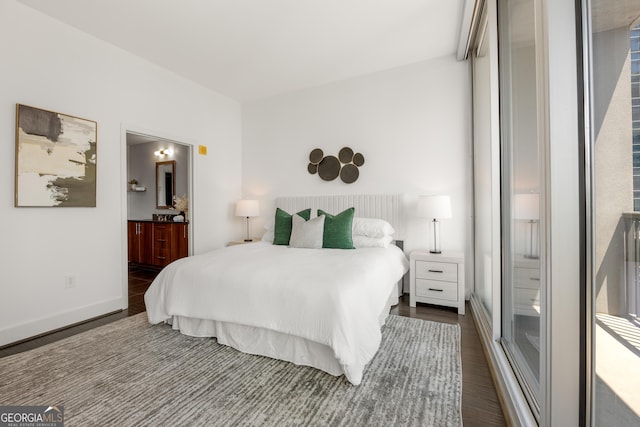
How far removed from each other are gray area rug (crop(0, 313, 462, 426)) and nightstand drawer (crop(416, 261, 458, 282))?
2.52ft

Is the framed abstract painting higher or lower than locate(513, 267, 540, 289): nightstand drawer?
higher

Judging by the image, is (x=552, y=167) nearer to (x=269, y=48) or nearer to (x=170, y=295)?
(x=170, y=295)

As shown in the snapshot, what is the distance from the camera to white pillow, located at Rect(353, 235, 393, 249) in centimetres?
317

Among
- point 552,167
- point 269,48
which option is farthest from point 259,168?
point 552,167

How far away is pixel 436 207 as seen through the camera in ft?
10.0

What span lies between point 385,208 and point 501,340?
2.00m

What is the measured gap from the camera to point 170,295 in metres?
2.36

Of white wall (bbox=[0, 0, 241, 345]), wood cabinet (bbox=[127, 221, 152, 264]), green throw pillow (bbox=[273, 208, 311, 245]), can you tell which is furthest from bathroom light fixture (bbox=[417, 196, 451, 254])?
wood cabinet (bbox=[127, 221, 152, 264])

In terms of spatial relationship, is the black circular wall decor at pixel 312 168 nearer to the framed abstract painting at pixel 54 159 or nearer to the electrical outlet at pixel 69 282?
the framed abstract painting at pixel 54 159

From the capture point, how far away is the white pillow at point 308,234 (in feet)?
10.4

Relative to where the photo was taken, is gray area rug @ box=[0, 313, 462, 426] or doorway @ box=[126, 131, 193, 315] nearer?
gray area rug @ box=[0, 313, 462, 426]

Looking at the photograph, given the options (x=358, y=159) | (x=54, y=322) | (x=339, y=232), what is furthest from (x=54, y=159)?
(x=358, y=159)

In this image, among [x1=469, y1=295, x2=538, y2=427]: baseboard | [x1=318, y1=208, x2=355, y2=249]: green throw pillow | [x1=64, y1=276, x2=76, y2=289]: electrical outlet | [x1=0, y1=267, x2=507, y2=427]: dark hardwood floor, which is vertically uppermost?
[x1=318, y1=208, x2=355, y2=249]: green throw pillow

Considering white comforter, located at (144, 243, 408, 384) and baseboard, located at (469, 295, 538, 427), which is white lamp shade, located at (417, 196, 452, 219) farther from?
baseboard, located at (469, 295, 538, 427)
